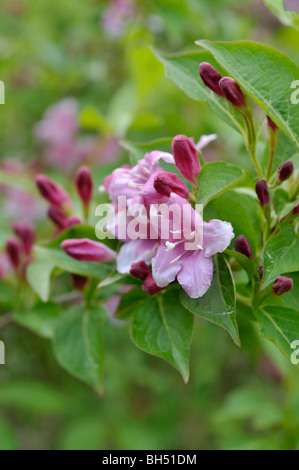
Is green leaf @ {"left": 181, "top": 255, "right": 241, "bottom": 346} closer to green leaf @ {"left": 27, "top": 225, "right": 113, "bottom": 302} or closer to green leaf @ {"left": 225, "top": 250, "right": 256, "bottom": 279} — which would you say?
green leaf @ {"left": 225, "top": 250, "right": 256, "bottom": 279}

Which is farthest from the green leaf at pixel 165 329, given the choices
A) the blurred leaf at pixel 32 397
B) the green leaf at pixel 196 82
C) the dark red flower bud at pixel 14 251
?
the blurred leaf at pixel 32 397

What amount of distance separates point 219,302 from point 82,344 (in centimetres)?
40

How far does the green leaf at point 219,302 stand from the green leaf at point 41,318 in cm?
53

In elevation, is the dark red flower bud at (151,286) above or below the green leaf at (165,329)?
above

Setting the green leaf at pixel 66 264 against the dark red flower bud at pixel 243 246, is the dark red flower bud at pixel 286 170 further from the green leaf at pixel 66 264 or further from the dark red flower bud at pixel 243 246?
the green leaf at pixel 66 264

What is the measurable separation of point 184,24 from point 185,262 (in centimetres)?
154

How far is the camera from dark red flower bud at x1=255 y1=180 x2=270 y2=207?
2.58ft

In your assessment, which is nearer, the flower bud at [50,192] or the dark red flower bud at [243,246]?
the dark red flower bud at [243,246]

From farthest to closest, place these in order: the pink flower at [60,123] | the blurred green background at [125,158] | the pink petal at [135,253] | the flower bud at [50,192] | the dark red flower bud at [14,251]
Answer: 1. the pink flower at [60,123]
2. the blurred green background at [125,158]
3. the dark red flower bud at [14,251]
4. the flower bud at [50,192]
5. the pink petal at [135,253]

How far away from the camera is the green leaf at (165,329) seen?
0.81 metres

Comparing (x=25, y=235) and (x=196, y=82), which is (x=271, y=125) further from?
(x=25, y=235)

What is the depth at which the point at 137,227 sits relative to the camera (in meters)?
0.85

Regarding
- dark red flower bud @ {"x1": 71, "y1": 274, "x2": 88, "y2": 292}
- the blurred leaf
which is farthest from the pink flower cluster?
the blurred leaf

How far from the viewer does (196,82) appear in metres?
0.92
